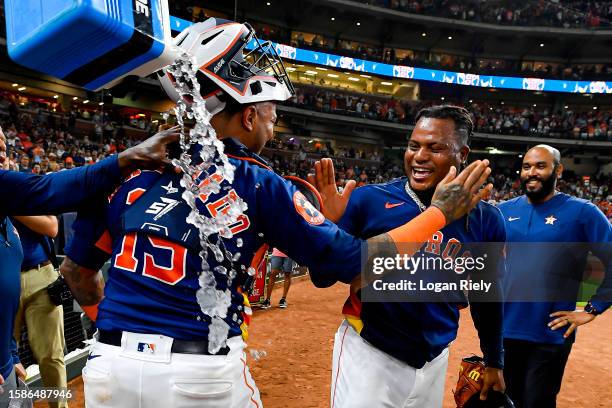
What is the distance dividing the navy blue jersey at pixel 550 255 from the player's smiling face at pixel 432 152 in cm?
155

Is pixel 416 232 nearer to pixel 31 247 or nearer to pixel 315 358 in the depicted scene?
pixel 31 247

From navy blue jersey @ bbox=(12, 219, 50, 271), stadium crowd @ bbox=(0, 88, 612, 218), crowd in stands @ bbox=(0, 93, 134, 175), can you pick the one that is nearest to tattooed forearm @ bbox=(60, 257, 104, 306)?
navy blue jersey @ bbox=(12, 219, 50, 271)

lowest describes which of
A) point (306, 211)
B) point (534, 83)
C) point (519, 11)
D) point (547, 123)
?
point (306, 211)

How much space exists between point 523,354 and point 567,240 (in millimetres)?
951

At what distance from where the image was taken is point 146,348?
1.45 m

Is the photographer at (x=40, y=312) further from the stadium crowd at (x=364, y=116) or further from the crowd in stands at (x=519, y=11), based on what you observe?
the crowd in stands at (x=519, y=11)

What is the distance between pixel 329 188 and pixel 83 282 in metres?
1.18

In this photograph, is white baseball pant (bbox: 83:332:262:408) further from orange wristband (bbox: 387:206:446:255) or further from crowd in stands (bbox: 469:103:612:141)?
crowd in stands (bbox: 469:103:612:141)

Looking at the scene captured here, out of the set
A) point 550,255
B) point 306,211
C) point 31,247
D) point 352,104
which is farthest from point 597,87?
point 306,211

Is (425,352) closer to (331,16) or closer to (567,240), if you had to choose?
(567,240)

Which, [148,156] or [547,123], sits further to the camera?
[547,123]

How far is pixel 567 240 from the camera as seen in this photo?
3617 mm

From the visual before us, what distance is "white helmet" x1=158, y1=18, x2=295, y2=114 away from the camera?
1.73 m

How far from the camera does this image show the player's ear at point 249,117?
1815 mm
